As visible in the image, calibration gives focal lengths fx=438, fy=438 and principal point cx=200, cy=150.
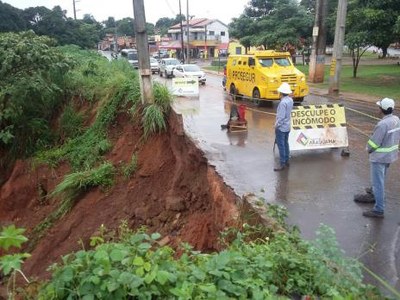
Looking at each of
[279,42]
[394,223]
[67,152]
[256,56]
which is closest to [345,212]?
[394,223]

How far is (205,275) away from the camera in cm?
352

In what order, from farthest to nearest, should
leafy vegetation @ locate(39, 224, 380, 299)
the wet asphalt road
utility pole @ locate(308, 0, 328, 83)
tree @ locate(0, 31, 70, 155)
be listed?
utility pole @ locate(308, 0, 328, 83) < tree @ locate(0, 31, 70, 155) < the wet asphalt road < leafy vegetation @ locate(39, 224, 380, 299)

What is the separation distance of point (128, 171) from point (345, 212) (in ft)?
16.6

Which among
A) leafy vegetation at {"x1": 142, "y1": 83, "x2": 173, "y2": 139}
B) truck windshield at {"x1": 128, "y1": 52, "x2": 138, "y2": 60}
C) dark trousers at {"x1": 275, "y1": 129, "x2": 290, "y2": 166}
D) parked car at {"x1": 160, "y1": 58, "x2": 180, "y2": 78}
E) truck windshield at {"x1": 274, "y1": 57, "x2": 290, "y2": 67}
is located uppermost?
truck windshield at {"x1": 274, "y1": 57, "x2": 290, "y2": 67}

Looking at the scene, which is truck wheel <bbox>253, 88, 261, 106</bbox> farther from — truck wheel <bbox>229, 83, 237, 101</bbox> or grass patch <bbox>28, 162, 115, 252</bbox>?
grass patch <bbox>28, 162, 115, 252</bbox>

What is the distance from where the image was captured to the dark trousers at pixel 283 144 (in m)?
9.49

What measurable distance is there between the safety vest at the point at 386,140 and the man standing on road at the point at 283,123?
277 centimetres

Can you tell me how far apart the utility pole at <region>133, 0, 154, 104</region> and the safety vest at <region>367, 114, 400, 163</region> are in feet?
19.2

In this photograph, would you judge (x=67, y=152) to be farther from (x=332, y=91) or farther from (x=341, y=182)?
(x=332, y=91)

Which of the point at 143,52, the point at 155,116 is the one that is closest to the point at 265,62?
the point at 143,52

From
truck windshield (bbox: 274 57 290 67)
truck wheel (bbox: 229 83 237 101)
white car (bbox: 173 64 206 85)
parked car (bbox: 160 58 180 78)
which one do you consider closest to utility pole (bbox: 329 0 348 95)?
truck windshield (bbox: 274 57 290 67)

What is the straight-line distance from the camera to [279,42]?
35781 mm

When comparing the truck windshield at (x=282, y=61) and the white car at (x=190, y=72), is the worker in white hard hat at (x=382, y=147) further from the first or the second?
the white car at (x=190, y=72)

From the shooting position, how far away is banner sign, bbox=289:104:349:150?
10531mm
